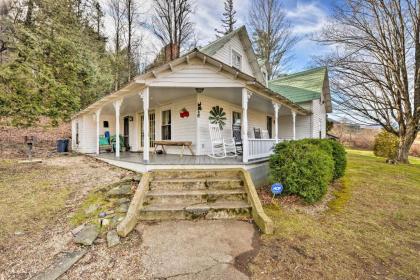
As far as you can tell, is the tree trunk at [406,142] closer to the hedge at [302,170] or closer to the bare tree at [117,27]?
the hedge at [302,170]

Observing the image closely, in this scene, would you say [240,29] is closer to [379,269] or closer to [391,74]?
[391,74]

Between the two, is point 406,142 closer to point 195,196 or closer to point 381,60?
point 381,60

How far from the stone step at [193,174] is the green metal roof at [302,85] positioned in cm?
981

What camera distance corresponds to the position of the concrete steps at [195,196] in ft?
13.2

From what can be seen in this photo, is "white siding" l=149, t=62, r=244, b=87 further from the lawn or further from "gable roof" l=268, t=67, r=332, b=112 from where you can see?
"gable roof" l=268, t=67, r=332, b=112

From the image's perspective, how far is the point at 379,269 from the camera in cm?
285

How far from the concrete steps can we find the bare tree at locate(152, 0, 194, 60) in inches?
567

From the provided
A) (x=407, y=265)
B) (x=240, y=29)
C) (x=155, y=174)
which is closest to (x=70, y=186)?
(x=155, y=174)

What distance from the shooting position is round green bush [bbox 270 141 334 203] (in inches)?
194

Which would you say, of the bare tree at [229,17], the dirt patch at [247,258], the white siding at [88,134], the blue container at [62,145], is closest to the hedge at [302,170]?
the dirt patch at [247,258]

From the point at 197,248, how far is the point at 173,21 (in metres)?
18.1

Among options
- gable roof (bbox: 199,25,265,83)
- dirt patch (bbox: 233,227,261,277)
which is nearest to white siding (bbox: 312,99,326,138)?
gable roof (bbox: 199,25,265,83)

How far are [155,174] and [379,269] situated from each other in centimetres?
434

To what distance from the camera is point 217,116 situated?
337 inches
